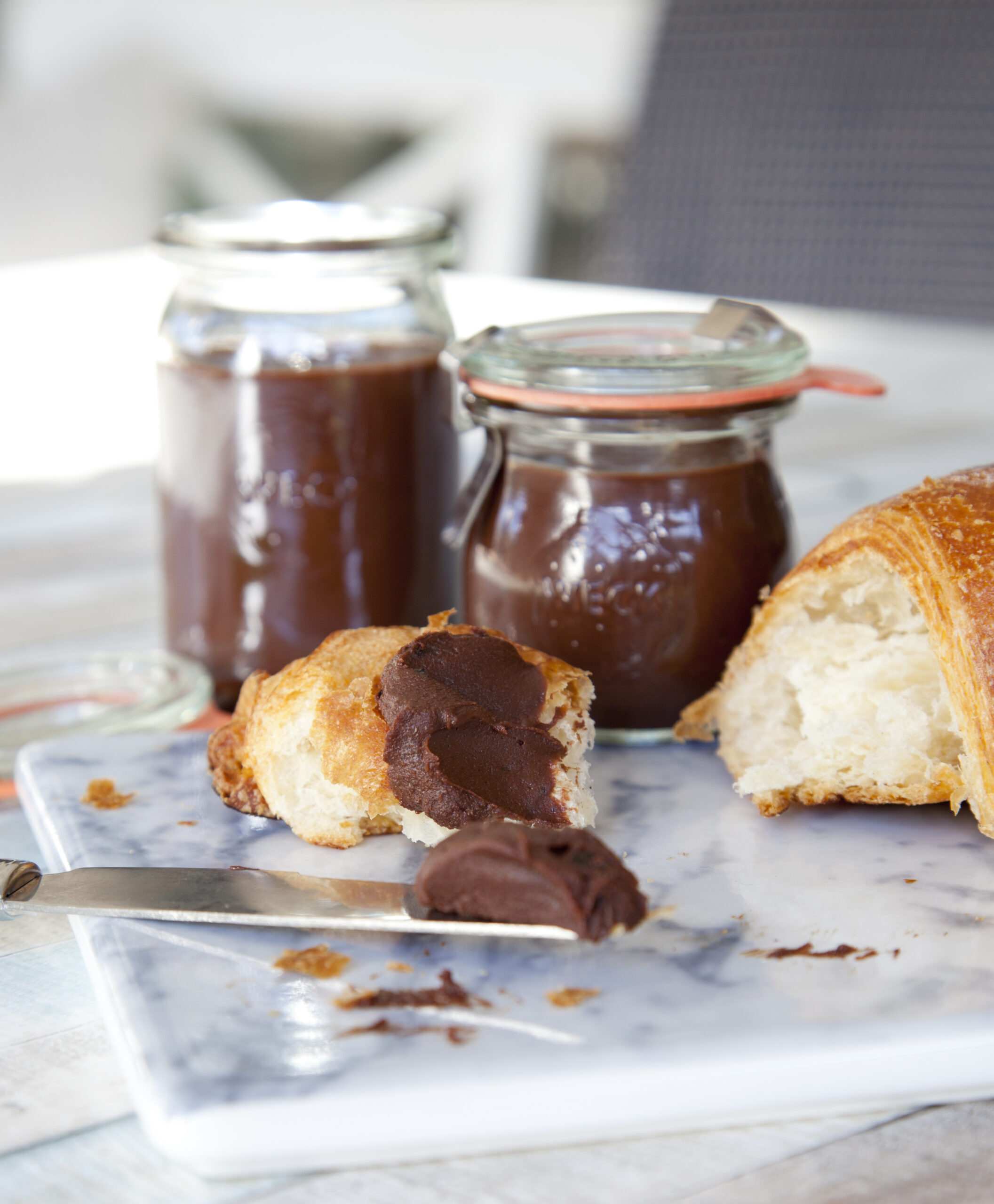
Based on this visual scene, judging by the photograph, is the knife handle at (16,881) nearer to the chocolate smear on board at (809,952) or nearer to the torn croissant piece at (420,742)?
the torn croissant piece at (420,742)

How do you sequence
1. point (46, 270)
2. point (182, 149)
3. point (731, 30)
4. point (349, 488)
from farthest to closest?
1. point (182, 149)
2. point (46, 270)
3. point (731, 30)
4. point (349, 488)

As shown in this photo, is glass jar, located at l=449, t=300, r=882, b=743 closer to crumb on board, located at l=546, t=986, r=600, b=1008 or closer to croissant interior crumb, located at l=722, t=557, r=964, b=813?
croissant interior crumb, located at l=722, t=557, r=964, b=813

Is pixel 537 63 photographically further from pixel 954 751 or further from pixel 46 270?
pixel 954 751

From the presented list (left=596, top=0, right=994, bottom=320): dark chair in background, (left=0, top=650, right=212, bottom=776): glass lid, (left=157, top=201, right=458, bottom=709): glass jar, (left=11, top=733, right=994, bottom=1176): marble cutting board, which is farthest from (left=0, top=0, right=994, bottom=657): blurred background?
(left=11, top=733, right=994, bottom=1176): marble cutting board

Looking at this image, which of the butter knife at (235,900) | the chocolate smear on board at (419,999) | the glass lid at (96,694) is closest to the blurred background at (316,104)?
the glass lid at (96,694)

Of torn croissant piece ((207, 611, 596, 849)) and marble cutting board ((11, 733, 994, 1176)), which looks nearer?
marble cutting board ((11, 733, 994, 1176))

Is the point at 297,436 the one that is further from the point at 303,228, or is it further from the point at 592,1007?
the point at 592,1007

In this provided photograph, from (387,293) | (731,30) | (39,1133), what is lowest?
(39,1133)

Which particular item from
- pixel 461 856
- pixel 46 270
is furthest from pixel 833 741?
pixel 46 270
